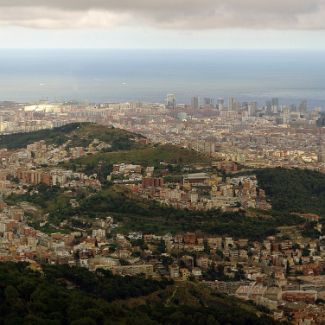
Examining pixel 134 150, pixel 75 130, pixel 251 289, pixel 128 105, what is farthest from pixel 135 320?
pixel 128 105

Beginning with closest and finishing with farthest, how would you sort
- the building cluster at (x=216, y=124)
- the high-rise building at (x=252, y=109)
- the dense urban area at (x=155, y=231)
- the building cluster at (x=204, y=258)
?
the dense urban area at (x=155, y=231) → the building cluster at (x=204, y=258) → the building cluster at (x=216, y=124) → the high-rise building at (x=252, y=109)

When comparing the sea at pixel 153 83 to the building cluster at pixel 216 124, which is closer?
the building cluster at pixel 216 124

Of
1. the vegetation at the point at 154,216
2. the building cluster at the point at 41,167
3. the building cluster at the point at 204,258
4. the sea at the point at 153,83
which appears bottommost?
the building cluster at the point at 204,258

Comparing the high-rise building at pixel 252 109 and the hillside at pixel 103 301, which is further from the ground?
the high-rise building at pixel 252 109

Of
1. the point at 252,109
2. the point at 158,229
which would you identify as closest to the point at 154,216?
the point at 158,229

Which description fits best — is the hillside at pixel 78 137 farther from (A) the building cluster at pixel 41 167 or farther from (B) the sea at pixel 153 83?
(B) the sea at pixel 153 83

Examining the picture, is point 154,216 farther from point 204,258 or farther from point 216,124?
point 216,124

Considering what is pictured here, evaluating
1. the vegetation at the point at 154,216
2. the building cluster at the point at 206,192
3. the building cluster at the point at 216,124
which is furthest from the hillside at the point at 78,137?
the vegetation at the point at 154,216
